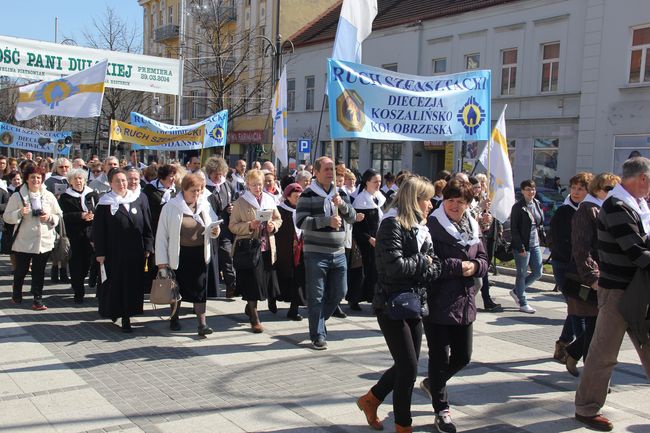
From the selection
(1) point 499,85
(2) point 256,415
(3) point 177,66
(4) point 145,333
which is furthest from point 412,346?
(1) point 499,85

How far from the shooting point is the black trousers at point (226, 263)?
9141 millimetres

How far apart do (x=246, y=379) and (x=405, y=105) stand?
3829mm

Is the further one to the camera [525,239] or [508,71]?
[508,71]

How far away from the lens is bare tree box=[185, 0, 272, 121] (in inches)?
1150

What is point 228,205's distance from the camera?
927cm

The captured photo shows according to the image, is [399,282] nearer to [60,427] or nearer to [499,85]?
[60,427]

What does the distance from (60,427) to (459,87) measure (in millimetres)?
6166

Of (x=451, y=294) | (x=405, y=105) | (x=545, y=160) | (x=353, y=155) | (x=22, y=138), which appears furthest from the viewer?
(x=353, y=155)

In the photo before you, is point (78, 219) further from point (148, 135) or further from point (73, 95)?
point (148, 135)

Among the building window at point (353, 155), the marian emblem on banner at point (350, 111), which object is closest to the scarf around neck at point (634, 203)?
the marian emblem on banner at point (350, 111)

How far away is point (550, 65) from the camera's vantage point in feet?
80.3

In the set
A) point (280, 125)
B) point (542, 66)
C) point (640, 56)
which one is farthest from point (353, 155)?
point (280, 125)

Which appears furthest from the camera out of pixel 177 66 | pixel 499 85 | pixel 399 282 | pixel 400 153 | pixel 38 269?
pixel 400 153

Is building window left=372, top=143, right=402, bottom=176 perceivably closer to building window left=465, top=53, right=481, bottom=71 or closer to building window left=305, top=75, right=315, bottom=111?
building window left=465, top=53, right=481, bottom=71
